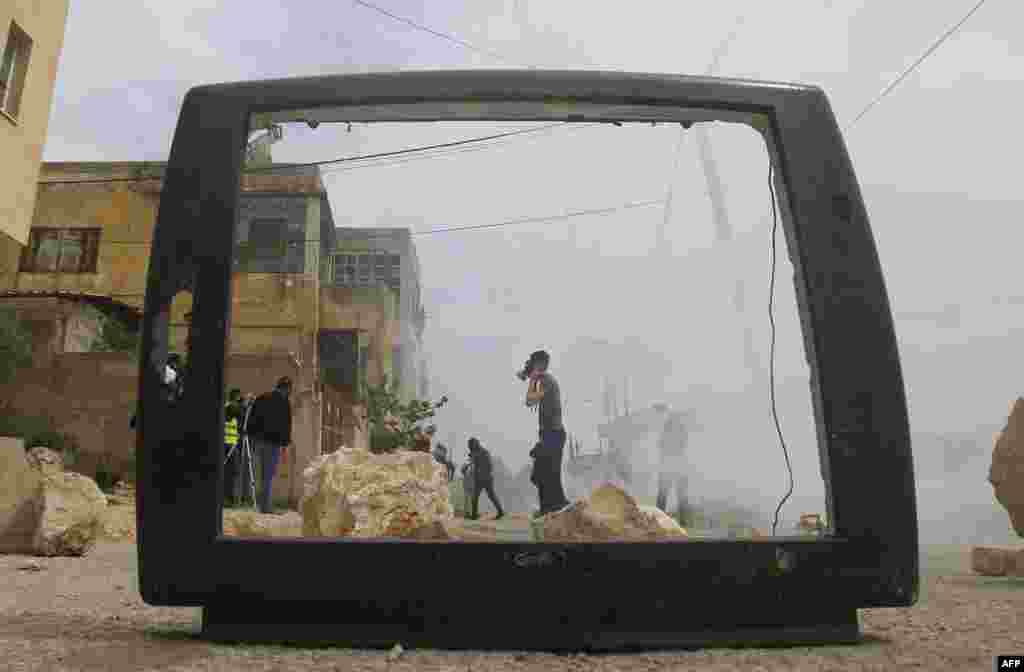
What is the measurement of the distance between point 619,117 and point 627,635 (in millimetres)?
1025

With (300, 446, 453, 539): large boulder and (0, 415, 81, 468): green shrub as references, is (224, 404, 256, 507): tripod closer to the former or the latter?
(300, 446, 453, 539): large boulder

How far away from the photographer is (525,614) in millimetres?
1252

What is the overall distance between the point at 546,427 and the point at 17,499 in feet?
13.5

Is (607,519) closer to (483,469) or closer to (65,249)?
(483,469)


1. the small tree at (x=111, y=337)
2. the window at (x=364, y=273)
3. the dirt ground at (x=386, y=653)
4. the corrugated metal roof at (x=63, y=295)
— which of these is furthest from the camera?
the small tree at (x=111, y=337)

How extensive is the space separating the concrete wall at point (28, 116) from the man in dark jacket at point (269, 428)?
4914mm

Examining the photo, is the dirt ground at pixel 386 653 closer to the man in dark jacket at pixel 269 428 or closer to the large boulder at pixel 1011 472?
the large boulder at pixel 1011 472

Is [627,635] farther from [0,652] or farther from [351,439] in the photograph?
[351,439]

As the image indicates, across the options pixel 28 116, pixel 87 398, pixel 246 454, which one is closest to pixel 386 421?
pixel 246 454

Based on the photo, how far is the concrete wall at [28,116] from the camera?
28.2 ft

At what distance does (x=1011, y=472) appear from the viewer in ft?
14.7

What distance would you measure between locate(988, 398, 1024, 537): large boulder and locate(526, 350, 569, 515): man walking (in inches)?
110

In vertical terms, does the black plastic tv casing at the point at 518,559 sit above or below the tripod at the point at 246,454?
below

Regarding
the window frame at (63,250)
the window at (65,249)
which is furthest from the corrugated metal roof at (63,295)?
the window at (65,249)
